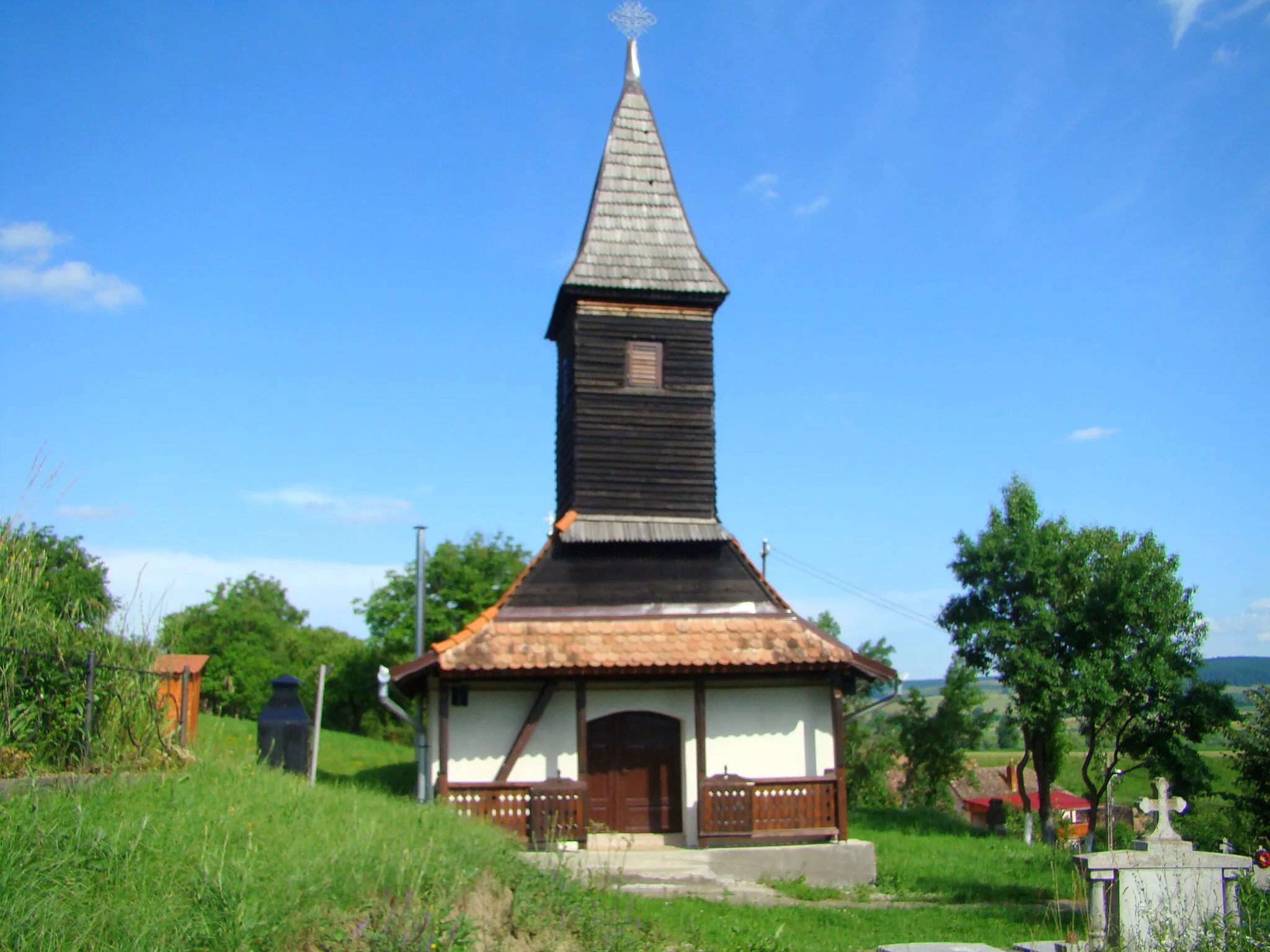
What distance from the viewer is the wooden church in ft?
48.2

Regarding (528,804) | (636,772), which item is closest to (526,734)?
(528,804)

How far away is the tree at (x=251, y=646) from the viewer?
5247 cm

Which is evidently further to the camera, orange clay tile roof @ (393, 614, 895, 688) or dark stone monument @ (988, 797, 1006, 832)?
dark stone monument @ (988, 797, 1006, 832)

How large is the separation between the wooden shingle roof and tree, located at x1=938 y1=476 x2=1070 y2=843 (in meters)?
12.9

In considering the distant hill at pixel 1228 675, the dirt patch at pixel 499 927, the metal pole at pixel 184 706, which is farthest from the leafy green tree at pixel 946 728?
the dirt patch at pixel 499 927

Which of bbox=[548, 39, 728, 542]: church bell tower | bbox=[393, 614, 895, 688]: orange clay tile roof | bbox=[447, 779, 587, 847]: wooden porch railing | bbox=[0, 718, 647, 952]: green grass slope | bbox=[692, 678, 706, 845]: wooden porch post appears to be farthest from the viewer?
bbox=[548, 39, 728, 542]: church bell tower

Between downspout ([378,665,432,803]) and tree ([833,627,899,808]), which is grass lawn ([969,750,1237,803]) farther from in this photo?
downspout ([378,665,432,803])

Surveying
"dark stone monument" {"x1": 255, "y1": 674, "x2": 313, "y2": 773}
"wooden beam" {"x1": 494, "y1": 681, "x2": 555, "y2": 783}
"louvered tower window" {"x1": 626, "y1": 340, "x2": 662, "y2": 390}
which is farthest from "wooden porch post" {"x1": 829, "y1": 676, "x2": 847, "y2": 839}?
"dark stone monument" {"x1": 255, "y1": 674, "x2": 313, "y2": 773}

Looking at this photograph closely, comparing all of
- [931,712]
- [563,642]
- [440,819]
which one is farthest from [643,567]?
[931,712]

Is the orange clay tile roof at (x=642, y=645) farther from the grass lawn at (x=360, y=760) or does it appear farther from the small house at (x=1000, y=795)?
the small house at (x=1000, y=795)

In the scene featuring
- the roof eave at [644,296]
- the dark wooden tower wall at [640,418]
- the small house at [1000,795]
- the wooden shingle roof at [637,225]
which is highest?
the wooden shingle roof at [637,225]

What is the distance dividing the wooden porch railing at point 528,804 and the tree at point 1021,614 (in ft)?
47.4

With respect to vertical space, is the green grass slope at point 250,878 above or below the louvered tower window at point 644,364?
below

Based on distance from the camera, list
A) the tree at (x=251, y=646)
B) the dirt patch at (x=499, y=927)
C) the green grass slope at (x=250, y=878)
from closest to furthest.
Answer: the green grass slope at (x=250, y=878) → the dirt patch at (x=499, y=927) → the tree at (x=251, y=646)
